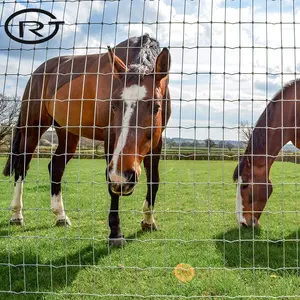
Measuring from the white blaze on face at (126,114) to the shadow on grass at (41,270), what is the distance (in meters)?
0.60

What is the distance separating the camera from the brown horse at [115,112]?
3377mm

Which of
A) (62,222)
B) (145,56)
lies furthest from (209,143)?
→ (62,222)

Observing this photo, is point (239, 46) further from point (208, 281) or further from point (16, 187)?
point (16, 187)

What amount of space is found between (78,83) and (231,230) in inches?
108

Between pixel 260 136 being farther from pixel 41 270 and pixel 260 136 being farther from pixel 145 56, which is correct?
pixel 41 270

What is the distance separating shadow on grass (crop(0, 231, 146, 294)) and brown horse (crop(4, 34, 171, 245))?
46cm

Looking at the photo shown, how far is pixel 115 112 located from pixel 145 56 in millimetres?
924

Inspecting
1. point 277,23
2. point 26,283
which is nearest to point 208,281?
point 26,283

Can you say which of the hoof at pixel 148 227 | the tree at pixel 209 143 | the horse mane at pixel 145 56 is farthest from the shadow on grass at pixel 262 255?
the horse mane at pixel 145 56

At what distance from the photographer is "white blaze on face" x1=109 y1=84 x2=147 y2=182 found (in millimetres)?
3270

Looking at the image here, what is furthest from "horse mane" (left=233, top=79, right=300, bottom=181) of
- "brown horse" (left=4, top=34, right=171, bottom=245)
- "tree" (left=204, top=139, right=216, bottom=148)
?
"tree" (left=204, top=139, right=216, bottom=148)

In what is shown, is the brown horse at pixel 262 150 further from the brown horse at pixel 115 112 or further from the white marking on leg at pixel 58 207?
the white marking on leg at pixel 58 207

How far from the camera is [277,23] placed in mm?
3029

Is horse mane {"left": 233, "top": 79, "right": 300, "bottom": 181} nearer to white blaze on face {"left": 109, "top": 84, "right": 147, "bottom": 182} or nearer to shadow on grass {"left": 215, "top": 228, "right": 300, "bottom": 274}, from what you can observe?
shadow on grass {"left": 215, "top": 228, "right": 300, "bottom": 274}
